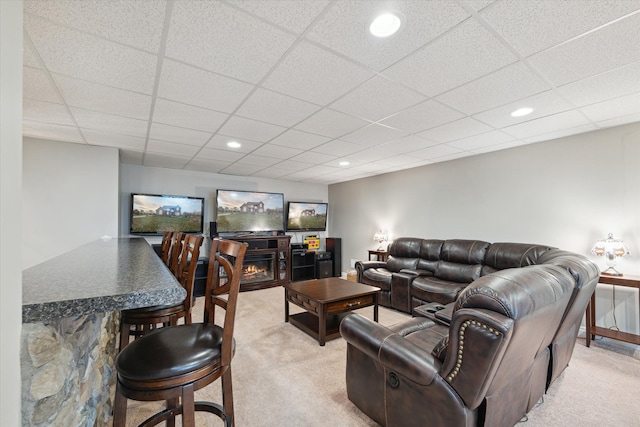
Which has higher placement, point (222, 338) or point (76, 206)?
point (76, 206)

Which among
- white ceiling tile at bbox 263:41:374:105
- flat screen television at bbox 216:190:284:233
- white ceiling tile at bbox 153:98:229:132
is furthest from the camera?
flat screen television at bbox 216:190:284:233

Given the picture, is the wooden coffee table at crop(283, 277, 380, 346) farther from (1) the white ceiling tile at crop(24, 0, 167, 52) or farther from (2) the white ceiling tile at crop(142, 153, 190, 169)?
(2) the white ceiling tile at crop(142, 153, 190, 169)

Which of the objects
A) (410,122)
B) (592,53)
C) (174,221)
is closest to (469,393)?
(592,53)

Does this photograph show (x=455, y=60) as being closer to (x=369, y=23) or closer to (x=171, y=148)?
(x=369, y=23)

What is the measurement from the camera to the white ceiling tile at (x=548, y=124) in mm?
2776

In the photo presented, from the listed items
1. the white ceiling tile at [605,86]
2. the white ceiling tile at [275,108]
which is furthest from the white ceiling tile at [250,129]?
the white ceiling tile at [605,86]

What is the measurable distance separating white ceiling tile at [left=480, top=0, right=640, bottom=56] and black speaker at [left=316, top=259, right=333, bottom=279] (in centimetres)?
541

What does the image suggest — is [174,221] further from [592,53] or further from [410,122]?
[592,53]

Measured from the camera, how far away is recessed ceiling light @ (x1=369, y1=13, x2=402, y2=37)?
1.42 m

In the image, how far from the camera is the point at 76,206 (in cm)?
359

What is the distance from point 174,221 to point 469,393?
16.7 ft

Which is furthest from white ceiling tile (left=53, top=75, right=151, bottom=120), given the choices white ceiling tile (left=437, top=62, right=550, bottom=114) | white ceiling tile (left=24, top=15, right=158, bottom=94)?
white ceiling tile (left=437, top=62, right=550, bottom=114)

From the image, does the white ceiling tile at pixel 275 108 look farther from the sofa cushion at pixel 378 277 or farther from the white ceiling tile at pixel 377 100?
the sofa cushion at pixel 378 277

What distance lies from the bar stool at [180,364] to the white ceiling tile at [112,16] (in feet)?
4.19
